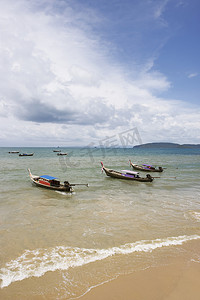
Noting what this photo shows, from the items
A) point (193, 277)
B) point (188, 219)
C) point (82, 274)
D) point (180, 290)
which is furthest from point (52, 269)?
point (188, 219)

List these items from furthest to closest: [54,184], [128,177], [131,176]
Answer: [128,177] < [131,176] < [54,184]

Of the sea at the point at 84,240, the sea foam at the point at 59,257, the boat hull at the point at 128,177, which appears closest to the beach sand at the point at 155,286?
the sea at the point at 84,240

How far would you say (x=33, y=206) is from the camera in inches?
651

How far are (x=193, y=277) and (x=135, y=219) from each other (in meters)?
6.31

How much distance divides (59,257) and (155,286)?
479cm

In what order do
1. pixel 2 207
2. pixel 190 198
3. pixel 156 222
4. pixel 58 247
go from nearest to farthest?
1. pixel 58 247
2. pixel 156 222
3. pixel 2 207
4. pixel 190 198

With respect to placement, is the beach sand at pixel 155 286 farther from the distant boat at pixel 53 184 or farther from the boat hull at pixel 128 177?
the boat hull at pixel 128 177

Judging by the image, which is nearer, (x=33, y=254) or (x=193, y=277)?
(x=193, y=277)

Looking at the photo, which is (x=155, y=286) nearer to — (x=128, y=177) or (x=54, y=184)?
(x=54, y=184)

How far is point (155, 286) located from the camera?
6.67 meters

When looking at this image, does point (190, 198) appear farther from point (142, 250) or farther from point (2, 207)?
point (2, 207)

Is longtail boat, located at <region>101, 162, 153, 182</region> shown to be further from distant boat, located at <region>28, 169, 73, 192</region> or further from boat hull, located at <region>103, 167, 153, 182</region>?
distant boat, located at <region>28, 169, 73, 192</region>

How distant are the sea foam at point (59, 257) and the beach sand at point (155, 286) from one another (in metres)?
1.76

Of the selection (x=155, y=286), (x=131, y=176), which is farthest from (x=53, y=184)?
(x=155, y=286)
